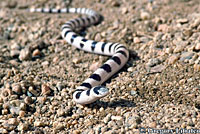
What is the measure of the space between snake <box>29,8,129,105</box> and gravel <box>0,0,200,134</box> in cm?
16

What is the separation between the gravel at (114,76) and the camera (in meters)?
5.20

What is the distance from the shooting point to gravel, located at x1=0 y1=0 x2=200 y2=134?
520 centimetres

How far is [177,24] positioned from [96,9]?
365cm

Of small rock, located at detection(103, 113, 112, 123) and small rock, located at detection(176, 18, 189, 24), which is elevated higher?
small rock, located at detection(176, 18, 189, 24)

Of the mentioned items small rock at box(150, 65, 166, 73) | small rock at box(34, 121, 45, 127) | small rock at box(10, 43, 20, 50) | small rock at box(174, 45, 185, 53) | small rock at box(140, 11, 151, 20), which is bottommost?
small rock at box(34, 121, 45, 127)

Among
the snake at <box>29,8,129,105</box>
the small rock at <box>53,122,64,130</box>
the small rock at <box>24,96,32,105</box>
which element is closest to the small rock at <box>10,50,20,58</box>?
the snake at <box>29,8,129,105</box>

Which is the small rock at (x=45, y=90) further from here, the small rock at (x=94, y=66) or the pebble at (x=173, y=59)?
the pebble at (x=173, y=59)

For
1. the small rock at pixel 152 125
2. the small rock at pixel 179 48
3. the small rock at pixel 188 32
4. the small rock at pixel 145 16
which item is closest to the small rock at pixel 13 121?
the small rock at pixel 152 125

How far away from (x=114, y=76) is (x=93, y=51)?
1349 mm

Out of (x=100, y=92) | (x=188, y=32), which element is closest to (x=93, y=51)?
(x=188, y=32)

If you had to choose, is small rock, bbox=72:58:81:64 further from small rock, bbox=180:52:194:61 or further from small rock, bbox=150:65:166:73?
small rock, bbox=180:52:194:61

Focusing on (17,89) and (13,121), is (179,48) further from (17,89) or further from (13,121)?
(13,121)

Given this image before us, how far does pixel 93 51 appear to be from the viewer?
7887 mm

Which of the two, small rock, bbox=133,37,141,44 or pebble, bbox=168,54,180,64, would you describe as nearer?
pebble, bbox=168,54,180,64
